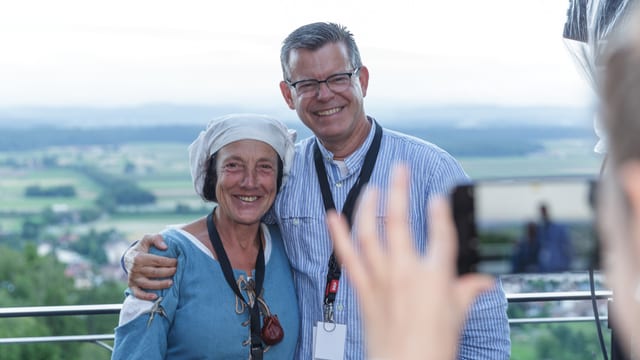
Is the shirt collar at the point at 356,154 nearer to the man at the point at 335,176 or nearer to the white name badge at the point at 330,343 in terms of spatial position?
the man at the point at 335,176

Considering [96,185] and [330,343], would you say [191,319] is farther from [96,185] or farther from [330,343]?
[96,185]

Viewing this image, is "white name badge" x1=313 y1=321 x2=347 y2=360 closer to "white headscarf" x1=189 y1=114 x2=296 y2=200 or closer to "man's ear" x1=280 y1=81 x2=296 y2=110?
"white headscarf" x1=189 y1=114 x2=296 y2=200

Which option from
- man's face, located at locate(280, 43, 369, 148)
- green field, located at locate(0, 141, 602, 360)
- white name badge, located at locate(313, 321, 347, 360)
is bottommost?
white name badge, located at locate(313, 321, 347, 360)

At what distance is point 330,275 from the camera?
89.0 inches

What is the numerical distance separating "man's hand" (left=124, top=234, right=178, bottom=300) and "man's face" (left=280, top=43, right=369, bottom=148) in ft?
1.83

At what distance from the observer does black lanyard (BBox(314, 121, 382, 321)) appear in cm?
224

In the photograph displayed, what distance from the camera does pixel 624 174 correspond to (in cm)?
51

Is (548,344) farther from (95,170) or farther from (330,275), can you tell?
(95,170)

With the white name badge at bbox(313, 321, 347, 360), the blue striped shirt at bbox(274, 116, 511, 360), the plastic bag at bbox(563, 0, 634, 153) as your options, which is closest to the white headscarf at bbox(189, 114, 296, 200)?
the blue striped shirt at bbox(274, 116, 511, 360)

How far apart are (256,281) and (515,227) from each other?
62.0 inches

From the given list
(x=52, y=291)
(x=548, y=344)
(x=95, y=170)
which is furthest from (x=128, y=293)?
(x=95, y=170)

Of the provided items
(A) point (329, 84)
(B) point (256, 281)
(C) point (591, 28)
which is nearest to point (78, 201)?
(A) point (329, 84)

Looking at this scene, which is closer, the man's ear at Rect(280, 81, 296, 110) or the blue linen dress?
the blue linen dress

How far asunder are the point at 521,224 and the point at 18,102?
1867cm
